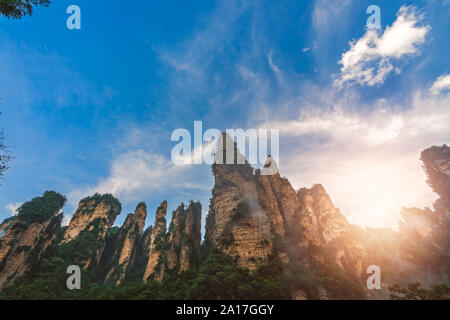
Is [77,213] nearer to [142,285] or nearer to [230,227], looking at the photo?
[142,285]

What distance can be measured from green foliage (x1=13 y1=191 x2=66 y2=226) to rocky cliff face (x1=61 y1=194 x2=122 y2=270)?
6.06m

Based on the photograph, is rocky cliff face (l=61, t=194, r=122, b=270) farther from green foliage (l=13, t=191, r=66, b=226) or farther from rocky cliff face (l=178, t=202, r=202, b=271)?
rocky cliff face (l=178, t=202, r=202, b=271)

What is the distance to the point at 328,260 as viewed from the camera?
30578mm

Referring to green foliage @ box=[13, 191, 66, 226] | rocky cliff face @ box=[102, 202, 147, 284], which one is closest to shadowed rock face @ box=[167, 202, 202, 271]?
rocky cliff face @ box=[102, 202, 147, 284]

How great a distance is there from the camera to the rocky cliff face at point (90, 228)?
37.9 m

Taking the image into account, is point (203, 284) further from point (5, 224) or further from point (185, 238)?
point (5, 224)

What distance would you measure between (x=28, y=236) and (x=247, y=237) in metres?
41.9

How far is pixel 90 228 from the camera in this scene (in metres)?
43.1

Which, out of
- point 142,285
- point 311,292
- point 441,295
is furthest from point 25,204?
point 441,295

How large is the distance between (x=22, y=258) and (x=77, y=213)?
1567cm

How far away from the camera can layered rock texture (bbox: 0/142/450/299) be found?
99.0 feet

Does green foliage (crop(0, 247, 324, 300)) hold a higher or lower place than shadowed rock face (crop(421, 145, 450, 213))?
lower

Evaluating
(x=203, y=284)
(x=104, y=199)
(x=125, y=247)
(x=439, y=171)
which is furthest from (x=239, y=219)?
(x=439, y=171)

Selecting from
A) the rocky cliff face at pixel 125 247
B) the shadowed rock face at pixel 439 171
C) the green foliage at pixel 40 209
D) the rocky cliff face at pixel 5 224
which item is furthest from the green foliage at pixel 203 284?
the shadowed rock face at pixel 439 171
